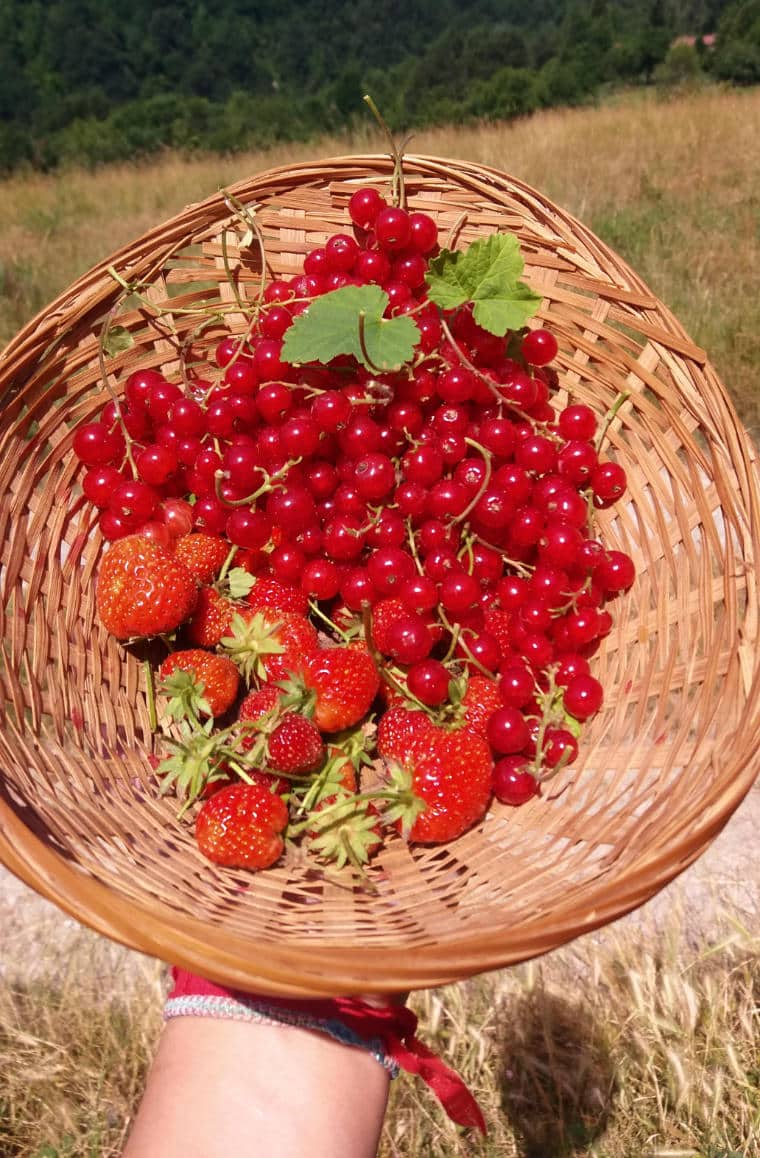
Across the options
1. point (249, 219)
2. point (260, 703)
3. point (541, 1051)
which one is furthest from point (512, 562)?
point (541, 1051)

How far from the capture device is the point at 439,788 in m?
0.94

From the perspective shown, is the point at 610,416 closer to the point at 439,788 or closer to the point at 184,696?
the point at 439,788

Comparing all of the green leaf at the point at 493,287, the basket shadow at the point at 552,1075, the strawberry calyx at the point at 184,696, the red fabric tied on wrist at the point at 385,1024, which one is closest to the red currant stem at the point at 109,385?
the strawberry calyx at the point at 184,696

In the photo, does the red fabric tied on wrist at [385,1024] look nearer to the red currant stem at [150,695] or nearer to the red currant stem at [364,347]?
the red currant stem at [150,695]

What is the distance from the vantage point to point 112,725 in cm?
112

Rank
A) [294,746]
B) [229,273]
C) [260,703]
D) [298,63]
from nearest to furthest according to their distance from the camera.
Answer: [294,746]
[260,703]
[229,273]
[298,63]

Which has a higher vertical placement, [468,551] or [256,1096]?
[468,551]

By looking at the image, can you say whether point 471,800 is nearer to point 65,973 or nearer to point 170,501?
point 170,501

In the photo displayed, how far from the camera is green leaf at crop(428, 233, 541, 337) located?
111cm

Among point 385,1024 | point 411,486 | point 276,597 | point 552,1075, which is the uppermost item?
point 411,486

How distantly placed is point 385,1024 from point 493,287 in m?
0.89

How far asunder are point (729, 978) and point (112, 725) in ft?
3.51

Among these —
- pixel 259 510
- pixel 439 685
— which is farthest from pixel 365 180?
pixel 439 685

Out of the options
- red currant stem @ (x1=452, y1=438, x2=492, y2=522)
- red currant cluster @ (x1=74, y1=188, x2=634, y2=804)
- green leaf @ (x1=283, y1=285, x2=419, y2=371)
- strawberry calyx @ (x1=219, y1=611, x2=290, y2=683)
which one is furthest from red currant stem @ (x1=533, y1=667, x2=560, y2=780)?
green leaf @ (x1=283, y1=285, x2=419, y2=371)
